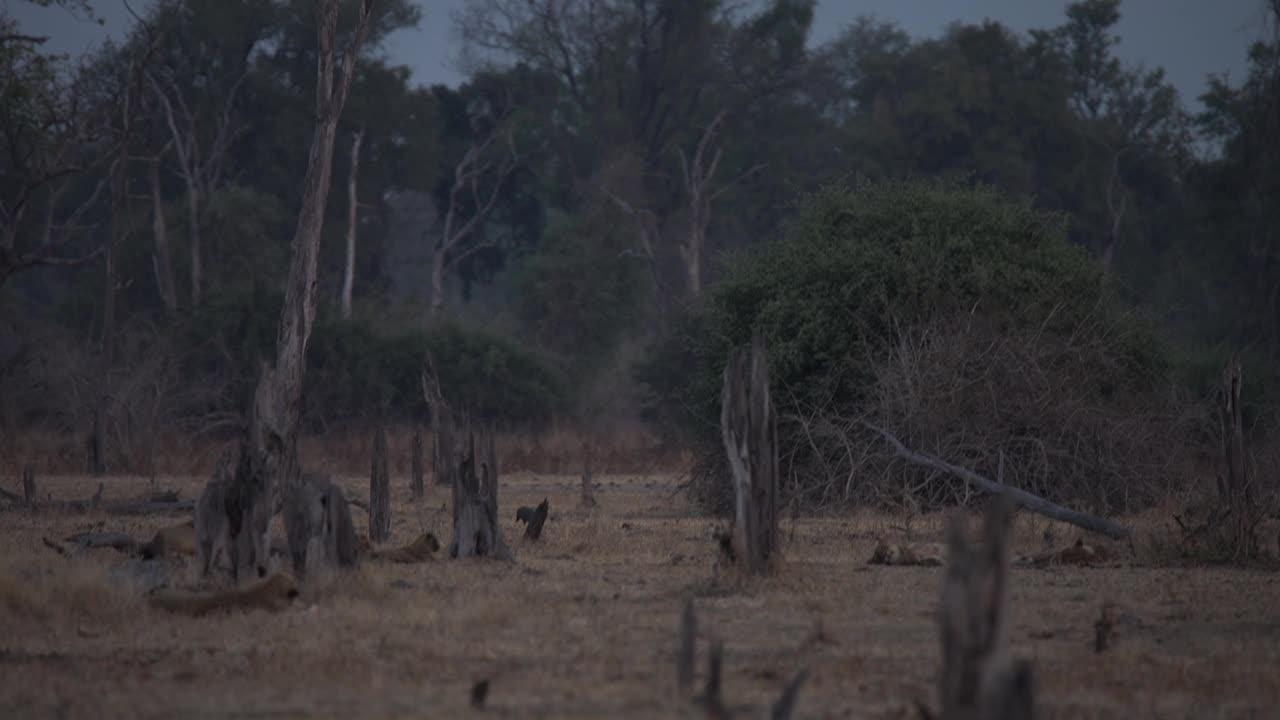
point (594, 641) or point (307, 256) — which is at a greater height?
point (307, 256)

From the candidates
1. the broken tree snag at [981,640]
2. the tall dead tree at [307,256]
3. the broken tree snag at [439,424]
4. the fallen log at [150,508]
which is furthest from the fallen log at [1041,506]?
the broken tree snag at [981,640]

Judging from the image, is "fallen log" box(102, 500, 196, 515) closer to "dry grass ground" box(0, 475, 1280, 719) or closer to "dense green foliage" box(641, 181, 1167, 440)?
"dry grass ground" box(0, 475, 1280, 719)

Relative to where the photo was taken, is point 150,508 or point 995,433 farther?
point 150,508

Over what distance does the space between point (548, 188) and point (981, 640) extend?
1815 inches

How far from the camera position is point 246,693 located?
7.52 m

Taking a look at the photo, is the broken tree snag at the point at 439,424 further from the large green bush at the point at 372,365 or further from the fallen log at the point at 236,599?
the large green bush at the point at 372,365

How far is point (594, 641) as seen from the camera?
353 inches

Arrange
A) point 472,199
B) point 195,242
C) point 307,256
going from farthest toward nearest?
point 472,199 < point 195,242 < point 307,256

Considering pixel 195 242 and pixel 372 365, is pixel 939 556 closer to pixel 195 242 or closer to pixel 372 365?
pixel 372 365

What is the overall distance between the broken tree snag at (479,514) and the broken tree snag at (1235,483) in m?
5.86

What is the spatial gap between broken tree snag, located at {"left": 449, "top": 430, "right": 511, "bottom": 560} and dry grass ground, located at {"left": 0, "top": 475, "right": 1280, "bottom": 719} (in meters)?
0.26

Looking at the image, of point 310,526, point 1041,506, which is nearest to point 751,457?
point 310,526

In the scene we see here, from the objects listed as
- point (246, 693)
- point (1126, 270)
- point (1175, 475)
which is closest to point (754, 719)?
point (246, 693)

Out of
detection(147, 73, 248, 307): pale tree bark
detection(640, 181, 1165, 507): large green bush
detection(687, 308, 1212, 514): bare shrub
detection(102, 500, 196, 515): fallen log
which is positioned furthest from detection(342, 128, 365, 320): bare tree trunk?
detection(687, 308, 1212, 514): bare shrub
